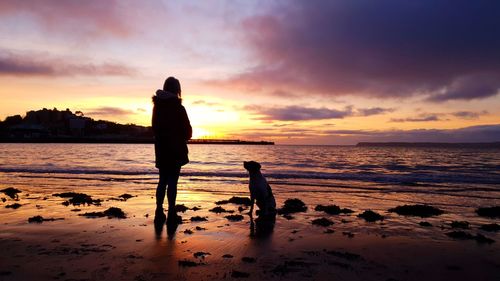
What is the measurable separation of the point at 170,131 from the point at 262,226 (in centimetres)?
226

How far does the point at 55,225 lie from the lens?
5.82 meters

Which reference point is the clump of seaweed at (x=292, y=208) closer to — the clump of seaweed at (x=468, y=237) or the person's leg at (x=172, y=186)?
the person's leg at (x=172, y=186)

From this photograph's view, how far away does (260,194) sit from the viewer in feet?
23.8

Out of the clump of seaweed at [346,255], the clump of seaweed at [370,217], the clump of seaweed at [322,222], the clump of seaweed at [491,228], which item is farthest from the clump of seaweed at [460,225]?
the clump of seaweed at [346,255]

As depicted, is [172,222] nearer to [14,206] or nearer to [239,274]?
[239,274]

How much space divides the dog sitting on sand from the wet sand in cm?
35

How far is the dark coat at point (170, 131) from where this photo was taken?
19.6 ft

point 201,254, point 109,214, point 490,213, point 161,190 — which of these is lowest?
point 490,213

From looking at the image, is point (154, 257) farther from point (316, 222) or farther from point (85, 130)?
point (85, 130)

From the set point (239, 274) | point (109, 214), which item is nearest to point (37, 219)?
point (109, 214)

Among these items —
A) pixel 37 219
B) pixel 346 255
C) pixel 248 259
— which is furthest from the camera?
pixel 37 219

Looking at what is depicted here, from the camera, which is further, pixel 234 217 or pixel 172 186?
pixel 234 217

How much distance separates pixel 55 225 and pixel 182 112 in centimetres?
274

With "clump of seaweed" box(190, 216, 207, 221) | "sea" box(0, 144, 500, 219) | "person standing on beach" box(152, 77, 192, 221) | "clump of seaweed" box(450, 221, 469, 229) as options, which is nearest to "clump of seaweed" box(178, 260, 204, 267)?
"person standing on beach" box(152, 77, 192, 221)
